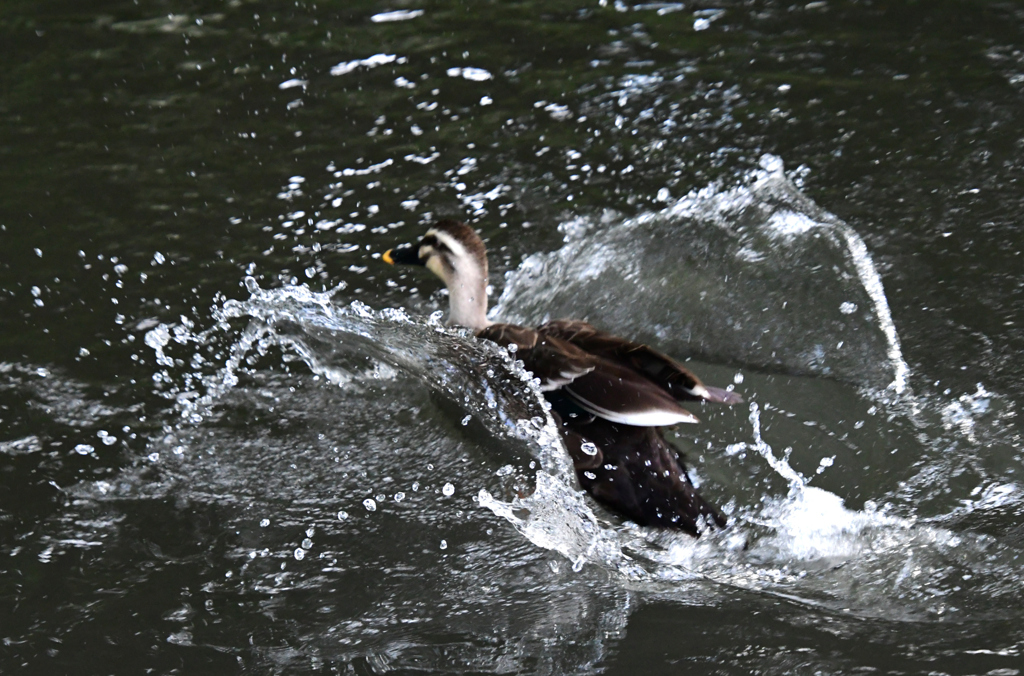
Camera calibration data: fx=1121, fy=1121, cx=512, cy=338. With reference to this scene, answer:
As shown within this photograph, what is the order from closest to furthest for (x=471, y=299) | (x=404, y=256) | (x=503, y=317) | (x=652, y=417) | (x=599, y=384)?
1. (x=652, y=417)
2. (x=599, y=384)
3. (x=471, y=299)
4. (x=404, y=256)
5. (x=503, y=317)

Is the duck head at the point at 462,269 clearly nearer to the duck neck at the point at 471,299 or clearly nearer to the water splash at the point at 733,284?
the duck neck at the point at 471,299

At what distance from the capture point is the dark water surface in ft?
11.5

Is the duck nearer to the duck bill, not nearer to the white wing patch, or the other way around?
the white wing patch

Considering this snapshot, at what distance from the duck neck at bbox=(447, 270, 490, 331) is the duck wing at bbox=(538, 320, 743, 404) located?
759mm

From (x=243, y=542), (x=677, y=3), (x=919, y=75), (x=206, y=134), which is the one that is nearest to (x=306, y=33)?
(x=206, y=134)

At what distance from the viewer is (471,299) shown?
4.93 m

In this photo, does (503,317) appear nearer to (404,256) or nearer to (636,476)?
(404,256)

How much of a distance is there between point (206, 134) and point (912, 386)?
4398 millimetres

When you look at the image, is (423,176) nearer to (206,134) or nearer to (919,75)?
(206,134)

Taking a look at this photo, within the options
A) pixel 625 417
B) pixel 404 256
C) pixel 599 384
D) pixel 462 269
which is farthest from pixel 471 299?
pixel 625 417

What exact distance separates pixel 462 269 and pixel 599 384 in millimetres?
1172

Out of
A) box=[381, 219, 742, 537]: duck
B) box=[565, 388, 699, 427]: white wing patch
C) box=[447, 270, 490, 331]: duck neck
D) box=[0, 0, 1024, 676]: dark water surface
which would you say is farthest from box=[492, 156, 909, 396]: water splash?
box=[565, 388, 699, 427]: white wing patch

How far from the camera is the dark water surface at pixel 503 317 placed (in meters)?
3.50

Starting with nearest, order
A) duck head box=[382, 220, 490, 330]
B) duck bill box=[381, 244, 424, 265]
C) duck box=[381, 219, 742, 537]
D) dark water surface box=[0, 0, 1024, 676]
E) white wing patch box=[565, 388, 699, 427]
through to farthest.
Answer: dark water surface box=[0, 0, 1024, 676], white wing patch box=[565, 388, 699, 427], duck box=[381, 219, 742, 537], duck head box=[382, 220, 490, 330], duck bill box=[381, 244, 424, 265]
